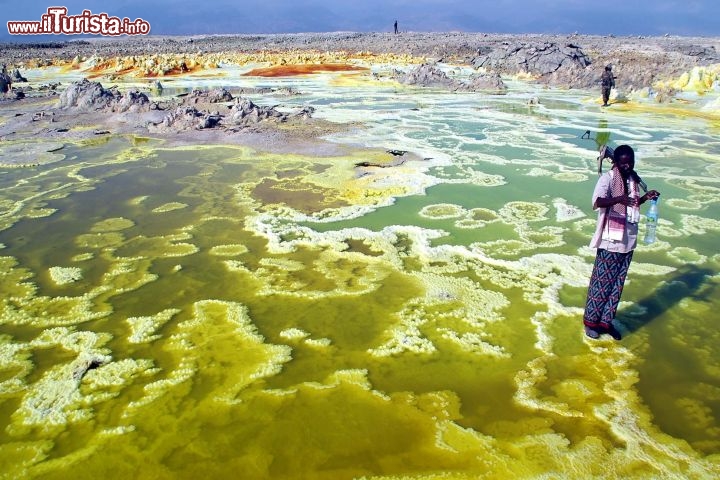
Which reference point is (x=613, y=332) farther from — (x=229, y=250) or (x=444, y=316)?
(x=229, y=250)

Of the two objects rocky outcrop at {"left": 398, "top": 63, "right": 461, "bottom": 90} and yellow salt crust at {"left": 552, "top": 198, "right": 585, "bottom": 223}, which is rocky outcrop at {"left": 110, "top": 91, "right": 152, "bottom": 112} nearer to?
yellow salt crust at {"left": 552, "top": 198, "right": 585, "bottom": 223}

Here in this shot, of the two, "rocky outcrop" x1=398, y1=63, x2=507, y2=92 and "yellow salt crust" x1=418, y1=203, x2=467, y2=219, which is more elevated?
"rocky outcrop" x1=398, y1=63, x2=507, y2=92

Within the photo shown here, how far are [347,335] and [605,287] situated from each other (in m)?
2.28

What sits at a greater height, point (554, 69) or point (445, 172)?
point (554, 69)

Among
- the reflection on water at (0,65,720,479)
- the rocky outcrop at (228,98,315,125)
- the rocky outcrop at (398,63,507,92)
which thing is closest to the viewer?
the reflection on water at (0,65,720,479)

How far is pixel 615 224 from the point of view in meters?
4.10

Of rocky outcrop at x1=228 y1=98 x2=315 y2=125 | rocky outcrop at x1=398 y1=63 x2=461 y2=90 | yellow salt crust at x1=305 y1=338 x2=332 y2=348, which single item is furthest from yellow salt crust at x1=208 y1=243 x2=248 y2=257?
rocky outcrop at x1=398 y1=63 x2=461 y2=90

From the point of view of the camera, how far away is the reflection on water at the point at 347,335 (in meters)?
3.37

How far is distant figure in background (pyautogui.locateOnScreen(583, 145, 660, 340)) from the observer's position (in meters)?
4.02

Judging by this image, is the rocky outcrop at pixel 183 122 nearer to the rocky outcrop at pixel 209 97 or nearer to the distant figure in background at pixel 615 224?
the rocky outcrop at pixel 209 97

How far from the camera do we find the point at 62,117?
17.5 m

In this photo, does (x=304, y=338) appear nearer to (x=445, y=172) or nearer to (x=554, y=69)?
(x=445, y=172)

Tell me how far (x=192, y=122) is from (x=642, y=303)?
536 inches

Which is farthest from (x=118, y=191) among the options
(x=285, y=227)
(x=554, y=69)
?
(x=554, y=69)
